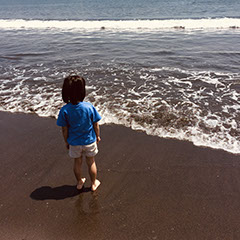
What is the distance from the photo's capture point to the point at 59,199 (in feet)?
10.0

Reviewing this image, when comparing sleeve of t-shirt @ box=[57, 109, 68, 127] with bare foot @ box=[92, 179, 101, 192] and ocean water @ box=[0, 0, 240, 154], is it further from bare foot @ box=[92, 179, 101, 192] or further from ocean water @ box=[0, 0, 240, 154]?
ocean water @ box=[0, 0, 240, 154]

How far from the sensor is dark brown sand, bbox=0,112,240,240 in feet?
8.62

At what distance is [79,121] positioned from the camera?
2785 millimetres

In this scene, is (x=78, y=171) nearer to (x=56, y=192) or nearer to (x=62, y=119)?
(x=56, y=192)

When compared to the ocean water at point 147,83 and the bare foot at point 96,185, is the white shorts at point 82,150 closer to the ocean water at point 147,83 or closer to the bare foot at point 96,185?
the bare foot at point 96,185

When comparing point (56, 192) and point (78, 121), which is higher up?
point (78, 121)

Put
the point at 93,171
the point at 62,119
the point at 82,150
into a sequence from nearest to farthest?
the point at 62,119 < the point at 82,150 < the point at 93,171

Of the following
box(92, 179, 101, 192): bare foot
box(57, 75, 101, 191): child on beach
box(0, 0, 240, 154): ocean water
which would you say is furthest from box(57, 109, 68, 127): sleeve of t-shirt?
box(0, 0, 240, 154): ocean water

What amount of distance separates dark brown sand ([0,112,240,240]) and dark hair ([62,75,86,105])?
4.75 ft

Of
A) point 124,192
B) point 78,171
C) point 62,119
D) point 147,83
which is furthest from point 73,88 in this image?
point 147,83

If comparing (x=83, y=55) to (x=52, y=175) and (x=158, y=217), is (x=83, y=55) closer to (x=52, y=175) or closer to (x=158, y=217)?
(x=52, y=175)

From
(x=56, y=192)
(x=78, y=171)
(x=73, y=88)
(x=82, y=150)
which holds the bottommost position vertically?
(x=56, y=192)

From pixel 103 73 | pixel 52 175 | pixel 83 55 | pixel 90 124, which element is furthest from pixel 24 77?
pixel 90 124

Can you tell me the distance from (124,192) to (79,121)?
129cm
